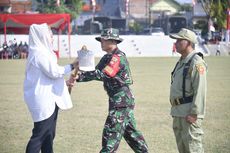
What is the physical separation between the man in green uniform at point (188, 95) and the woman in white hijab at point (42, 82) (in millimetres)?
1194

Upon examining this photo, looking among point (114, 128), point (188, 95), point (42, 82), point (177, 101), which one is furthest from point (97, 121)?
point (188, 95)

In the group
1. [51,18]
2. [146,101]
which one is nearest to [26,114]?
[146,101]

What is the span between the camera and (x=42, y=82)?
6.10 m

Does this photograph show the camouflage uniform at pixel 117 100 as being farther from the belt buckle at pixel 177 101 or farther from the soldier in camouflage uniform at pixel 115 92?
the belt buckle at pixel 177 101

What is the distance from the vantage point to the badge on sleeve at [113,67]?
6.08 metres

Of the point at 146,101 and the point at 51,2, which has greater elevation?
the point at 51,2

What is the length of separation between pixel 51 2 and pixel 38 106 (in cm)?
5805

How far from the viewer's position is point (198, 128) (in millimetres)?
5816

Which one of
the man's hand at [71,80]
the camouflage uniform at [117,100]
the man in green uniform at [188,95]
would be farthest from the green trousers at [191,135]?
the man's hand at [71,80]

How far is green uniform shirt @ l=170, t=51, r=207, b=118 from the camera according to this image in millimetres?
5664

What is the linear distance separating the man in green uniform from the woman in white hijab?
3.92 feet

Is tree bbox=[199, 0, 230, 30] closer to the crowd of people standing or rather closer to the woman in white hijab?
the crowd of people standing

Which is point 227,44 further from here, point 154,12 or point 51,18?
point 154,12

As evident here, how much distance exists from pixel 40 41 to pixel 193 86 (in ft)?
5.87
